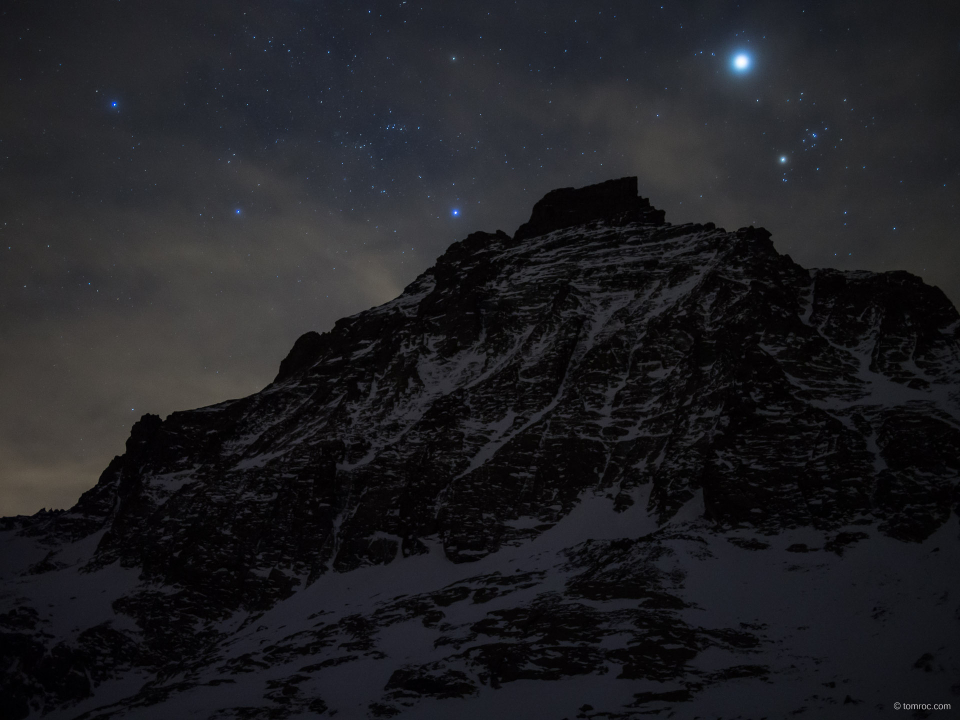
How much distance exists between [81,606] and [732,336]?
97.2 meters

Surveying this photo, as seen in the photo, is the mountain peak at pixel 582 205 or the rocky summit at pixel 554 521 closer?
the rocky summit at pixel 554 521

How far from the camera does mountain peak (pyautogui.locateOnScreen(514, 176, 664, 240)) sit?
170 metres

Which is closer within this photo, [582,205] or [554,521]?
[554,521]

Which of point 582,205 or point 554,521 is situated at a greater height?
point 582,205

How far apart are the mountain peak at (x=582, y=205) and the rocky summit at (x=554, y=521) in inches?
928

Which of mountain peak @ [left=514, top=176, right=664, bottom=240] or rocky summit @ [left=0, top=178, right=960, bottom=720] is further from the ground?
mountain peak @ [left=514, top=176, right=664, bottom=240]

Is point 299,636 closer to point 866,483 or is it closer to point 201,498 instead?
point 201,498

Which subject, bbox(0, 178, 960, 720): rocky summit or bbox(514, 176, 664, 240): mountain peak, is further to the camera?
bbox(514, 176, 664, 240): mountain peak

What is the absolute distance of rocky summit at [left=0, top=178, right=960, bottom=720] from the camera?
53375 millimetres

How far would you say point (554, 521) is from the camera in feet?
279

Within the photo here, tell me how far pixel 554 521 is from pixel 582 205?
348 feet

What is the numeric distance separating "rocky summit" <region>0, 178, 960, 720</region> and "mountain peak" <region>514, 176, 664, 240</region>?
77.4ft

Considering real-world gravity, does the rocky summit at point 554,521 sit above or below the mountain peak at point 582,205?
below

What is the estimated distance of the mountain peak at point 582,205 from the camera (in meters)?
170
